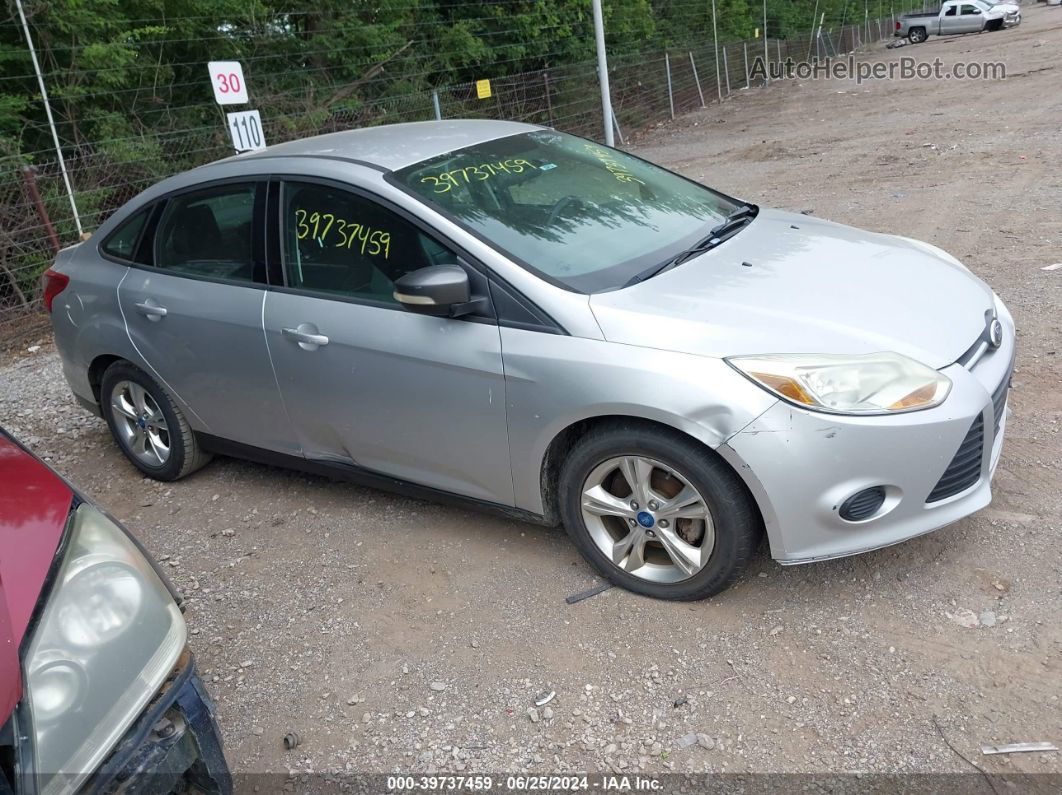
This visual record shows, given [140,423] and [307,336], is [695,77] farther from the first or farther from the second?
[307,336]

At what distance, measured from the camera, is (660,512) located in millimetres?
3086

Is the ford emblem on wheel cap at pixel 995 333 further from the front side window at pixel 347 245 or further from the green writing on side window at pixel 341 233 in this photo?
the green writing on side window at pixel 341 233

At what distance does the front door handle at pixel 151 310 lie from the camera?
4211mm

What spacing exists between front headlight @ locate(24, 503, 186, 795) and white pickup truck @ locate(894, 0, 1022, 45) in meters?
41.9

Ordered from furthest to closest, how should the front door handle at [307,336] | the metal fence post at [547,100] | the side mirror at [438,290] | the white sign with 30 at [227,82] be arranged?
the metal fence post at [547,100], the white sign with 30 at [227,82], the front door handle at [307,336], the side mirror at [438,290]

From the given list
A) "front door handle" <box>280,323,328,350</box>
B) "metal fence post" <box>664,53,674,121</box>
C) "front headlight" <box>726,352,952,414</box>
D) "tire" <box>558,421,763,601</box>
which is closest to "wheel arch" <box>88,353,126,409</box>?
"front door handle" <box>280,323,328,350</box>

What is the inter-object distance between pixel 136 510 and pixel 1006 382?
401cm

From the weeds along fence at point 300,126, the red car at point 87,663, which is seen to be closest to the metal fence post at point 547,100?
the weeds along fence at point 300,126

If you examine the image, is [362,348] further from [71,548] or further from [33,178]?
[33,178]

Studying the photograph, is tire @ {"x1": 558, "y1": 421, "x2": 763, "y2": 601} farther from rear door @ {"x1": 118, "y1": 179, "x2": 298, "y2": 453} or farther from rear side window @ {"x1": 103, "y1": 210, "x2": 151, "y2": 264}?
rear side window @ {"x1": 103, "y1": 210, "x2": 151, "y2": 264}

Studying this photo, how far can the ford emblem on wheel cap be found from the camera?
3.23 m

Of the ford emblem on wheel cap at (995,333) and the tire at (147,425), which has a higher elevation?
the ford emblem on wheel cap at (995,333)

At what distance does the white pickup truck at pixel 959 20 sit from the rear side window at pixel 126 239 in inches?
1575

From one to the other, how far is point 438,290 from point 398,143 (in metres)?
1.18
